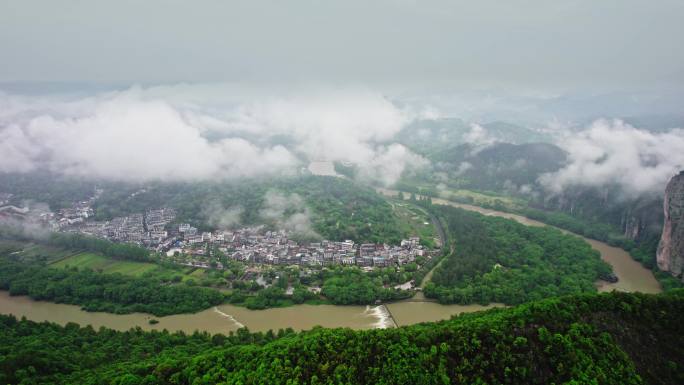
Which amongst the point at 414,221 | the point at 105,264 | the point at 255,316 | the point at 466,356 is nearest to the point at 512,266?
the point at 414,221

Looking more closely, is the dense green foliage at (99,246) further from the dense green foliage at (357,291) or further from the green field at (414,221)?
the green field at (414,221)

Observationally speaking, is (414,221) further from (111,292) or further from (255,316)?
(111,292)

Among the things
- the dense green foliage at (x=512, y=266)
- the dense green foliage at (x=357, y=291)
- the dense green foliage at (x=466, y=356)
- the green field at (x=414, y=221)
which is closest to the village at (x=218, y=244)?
the green field at (x=414, y=221)

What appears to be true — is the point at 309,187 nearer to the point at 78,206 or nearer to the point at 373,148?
the point at 78,206

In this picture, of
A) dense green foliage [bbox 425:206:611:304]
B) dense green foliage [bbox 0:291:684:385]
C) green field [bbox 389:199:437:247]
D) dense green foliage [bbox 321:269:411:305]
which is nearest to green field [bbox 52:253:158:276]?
dense green foliage [bbox 0:291:684:385]

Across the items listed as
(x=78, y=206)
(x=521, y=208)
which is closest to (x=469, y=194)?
(x=521, y=208)

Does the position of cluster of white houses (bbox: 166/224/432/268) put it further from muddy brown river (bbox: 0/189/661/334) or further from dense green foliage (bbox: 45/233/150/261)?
muddy brown river (bbox: 0/189/661/334)
